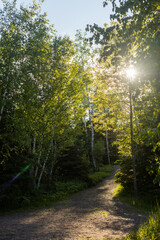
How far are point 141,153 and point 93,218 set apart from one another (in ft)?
15.1

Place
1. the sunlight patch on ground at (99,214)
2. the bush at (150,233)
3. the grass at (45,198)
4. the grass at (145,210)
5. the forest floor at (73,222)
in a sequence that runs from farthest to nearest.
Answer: the grass at (45,198) → the sunlight patch on ground at (99,214) → the forest floor at (73,222) → the grass at (145,210) → the bush at (150,233)

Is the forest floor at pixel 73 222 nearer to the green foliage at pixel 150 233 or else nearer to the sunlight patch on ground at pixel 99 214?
the sunlight patch on ground at pixel 99 214

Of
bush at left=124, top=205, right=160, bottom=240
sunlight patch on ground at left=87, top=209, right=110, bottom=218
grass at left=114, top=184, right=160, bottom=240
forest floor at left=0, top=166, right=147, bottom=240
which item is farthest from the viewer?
sunlight patch on ground at left=87, top=209, right=110, bottom=218

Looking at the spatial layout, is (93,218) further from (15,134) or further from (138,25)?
(138,25)

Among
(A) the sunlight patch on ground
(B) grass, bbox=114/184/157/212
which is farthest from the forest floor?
(B) grass, bbox=114/184/157/212

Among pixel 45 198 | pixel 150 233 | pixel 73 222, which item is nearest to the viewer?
pixel 150 233

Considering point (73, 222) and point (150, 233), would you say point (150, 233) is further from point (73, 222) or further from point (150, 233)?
point (73, 222)

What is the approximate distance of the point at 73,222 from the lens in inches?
229

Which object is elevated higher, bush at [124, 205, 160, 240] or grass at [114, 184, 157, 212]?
bush at [124, 205, 160, 240]

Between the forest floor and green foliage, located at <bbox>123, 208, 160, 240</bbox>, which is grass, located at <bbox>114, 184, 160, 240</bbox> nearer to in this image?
green foliage, located at <bbox>123, 208, 160, 240</bbox>

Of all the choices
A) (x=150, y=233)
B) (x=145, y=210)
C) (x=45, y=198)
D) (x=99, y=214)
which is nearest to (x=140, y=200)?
(x=145, y=210)

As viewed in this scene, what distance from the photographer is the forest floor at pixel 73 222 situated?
4484 mm

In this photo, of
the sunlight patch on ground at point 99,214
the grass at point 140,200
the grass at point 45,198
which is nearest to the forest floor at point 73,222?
the sunlight patch on ground at point 99,214

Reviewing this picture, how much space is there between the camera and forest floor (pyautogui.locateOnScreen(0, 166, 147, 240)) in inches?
177
